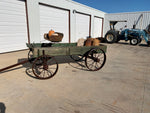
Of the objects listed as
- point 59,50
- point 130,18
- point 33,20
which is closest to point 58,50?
point 59,50

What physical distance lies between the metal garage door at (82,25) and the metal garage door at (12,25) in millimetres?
5286

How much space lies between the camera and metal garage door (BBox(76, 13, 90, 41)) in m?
10.9

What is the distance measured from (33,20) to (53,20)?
5.74 ft

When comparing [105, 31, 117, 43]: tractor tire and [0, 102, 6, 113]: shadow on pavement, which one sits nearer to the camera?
[0, 102, 6, 113]: shadow on pavement

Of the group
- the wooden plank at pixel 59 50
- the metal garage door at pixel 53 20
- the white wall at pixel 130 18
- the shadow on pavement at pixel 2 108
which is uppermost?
the white wall at pixel 130 18

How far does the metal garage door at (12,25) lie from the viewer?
6.05 metres

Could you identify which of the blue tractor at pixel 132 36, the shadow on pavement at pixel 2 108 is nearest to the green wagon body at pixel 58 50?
the shadow on pavement at pixel 2 108

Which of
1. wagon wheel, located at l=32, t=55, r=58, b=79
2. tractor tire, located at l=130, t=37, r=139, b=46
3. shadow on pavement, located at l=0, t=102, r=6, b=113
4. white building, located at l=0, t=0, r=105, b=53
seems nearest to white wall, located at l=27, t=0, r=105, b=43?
white building, located at l=0, t=0, r=105, b=53

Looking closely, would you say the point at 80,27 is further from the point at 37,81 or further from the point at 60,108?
the point at 60,108

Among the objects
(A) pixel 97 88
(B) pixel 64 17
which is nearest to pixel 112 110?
(A) pixel 97 88

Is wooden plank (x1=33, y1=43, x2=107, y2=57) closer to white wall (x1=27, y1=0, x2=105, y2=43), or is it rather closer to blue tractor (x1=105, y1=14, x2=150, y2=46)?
white wall (x1=27, y1=0, x2=105, y2=43)

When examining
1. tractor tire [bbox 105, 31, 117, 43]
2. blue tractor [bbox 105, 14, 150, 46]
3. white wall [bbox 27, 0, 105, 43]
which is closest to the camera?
white wall [bbox 27, 0, 105, 43]

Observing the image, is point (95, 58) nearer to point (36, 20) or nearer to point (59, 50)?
point (59, 50)

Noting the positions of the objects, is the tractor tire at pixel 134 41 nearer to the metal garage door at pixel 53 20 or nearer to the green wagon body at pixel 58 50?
the metal garage door at pixel 53 20
